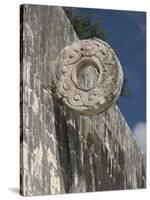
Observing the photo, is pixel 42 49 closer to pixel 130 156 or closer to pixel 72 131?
pixel 72 131

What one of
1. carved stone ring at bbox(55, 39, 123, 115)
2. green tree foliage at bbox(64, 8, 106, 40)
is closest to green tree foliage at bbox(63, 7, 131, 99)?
green tree foliage at bbox(64, 8, 106, 40)

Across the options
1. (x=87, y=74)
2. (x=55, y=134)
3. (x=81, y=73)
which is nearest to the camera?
(x=55, y=134)

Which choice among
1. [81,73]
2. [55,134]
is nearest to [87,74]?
[81,73]

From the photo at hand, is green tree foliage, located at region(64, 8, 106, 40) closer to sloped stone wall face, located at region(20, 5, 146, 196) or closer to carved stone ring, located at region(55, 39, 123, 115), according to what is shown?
sloped stone wall face, located at region(20, 5, 146, 196)

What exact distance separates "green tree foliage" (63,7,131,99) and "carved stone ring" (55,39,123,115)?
244 mm

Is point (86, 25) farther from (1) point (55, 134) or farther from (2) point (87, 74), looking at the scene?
(1) point (55, 134)

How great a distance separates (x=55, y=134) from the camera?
38.9 ft

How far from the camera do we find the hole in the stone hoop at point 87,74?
12.0 m

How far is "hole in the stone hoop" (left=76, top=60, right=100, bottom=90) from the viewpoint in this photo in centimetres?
1202

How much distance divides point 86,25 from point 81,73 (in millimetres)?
567

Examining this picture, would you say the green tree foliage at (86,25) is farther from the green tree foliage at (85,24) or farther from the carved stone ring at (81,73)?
the carved stone ring at (81,73)

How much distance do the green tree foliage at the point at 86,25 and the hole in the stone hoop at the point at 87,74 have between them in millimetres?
397

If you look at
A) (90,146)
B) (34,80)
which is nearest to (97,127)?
(90,146)

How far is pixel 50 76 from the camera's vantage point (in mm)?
11836
